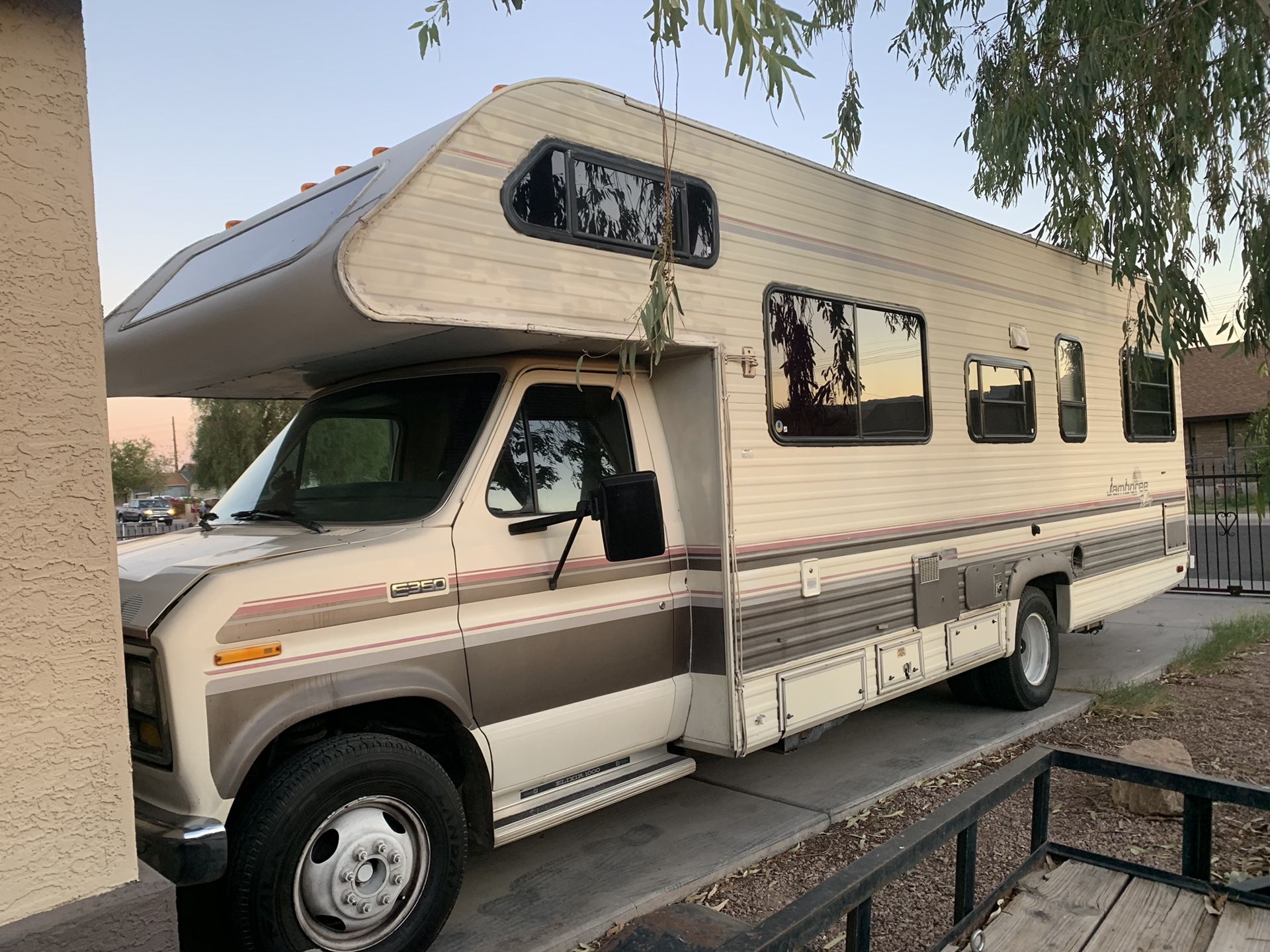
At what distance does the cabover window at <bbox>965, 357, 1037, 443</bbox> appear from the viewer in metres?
6.29

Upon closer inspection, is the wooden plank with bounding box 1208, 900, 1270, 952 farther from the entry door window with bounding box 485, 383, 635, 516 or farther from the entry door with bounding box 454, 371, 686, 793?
the entry door window with bounding box 485, 383, 635, 516

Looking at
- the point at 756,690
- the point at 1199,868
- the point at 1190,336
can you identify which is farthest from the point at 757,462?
the point at 1190,336

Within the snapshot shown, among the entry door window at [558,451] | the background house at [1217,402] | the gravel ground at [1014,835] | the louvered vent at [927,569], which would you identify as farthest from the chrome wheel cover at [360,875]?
the background house at [1217,402]

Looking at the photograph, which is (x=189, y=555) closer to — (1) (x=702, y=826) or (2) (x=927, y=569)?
(1) (x=702, y=826)

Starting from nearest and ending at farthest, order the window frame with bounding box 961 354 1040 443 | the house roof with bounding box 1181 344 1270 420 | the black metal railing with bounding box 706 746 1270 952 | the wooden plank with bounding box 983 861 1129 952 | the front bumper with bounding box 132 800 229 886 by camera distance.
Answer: the black metal railing with bounding box 706 746 1270 952 < the front bumper with bounding box 132 800 229 886 < the wooden plank with bounding box 983 861 1129 952 < the window frame with bounding box 961 354 1040 443 < the house roof with bounding box 1181 344 1270 420

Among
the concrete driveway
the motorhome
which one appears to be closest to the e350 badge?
the motorhome

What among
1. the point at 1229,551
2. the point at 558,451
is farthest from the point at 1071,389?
the point at 1229,551

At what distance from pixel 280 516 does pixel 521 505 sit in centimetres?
109

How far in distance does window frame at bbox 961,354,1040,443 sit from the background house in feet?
101

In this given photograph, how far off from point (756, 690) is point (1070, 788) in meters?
2.10

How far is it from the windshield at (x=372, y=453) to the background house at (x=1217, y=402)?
116 feet

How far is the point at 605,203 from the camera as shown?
413 cm

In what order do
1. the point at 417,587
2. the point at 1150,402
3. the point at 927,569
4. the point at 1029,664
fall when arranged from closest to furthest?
the point at 417,587, the point at 927,569, the point at 1029,664, the point at 1150,402

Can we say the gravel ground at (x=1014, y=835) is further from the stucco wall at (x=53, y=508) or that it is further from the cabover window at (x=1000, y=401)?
the stucco wall at (x=53, y=508)
